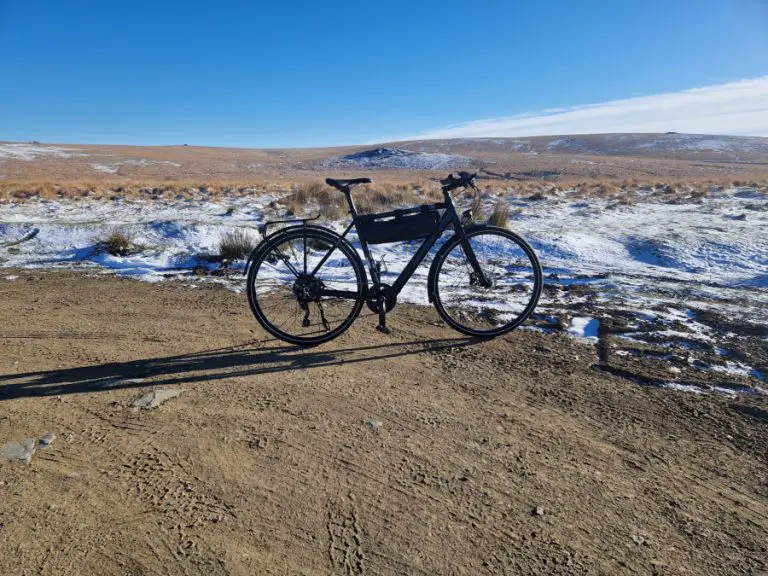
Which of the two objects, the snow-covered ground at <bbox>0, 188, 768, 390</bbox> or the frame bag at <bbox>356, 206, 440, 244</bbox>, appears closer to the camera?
the frame bag at <bbox>356, 206, 440, 244</bbox>

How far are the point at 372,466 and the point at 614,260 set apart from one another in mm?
6926

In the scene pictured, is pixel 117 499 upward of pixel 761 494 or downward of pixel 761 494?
upward

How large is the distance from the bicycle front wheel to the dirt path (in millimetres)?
486

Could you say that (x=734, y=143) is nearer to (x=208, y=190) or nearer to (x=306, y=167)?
(x=306, y=167)

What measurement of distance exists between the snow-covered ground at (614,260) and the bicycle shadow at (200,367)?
155 cm

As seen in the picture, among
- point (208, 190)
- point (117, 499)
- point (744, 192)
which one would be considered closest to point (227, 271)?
point (117, 499)

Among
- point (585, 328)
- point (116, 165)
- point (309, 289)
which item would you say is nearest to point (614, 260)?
point (585, 328)

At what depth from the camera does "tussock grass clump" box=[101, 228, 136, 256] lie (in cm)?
824

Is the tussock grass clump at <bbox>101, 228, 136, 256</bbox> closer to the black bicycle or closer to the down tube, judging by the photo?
the black bicycle

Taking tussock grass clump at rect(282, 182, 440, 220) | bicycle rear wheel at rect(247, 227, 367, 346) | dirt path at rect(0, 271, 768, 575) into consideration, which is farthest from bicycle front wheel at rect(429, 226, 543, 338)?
tussock grass clump at rect(282, 182, 440, 220)

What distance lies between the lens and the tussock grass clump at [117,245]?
8.24m

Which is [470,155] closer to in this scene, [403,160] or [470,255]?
[403,160]

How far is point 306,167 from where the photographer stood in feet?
282

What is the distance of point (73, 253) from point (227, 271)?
3330 millimetres
